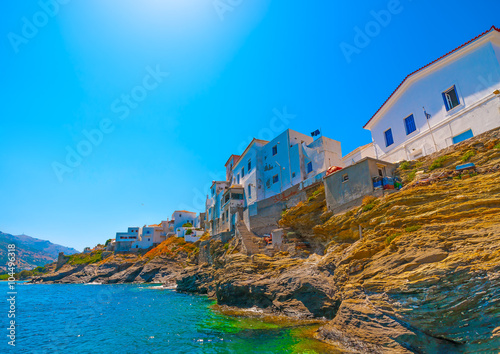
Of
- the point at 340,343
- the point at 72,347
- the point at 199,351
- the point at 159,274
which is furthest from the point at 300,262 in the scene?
the point at 159,274

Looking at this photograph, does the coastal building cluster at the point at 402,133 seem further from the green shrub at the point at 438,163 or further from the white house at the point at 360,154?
the green shrub at the point at 438,163

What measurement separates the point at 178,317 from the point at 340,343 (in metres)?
14.9

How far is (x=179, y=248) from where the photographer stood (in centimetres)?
7169

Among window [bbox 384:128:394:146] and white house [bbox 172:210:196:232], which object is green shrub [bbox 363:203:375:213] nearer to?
window [bbox 384:128:394:146]

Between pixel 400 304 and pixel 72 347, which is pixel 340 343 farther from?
pixel 72 347

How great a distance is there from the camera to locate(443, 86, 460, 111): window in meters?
17.8

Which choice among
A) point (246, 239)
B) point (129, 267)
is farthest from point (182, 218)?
point (246, 239)

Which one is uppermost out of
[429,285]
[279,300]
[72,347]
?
[429,285]

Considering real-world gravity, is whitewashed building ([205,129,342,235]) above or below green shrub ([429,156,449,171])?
above

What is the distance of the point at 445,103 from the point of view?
18.4 m

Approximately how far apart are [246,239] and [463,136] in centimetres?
2174

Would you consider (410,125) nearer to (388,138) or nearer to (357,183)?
(388,138)

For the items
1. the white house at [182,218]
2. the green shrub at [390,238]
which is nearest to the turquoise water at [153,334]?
the green shrub at [390,238]

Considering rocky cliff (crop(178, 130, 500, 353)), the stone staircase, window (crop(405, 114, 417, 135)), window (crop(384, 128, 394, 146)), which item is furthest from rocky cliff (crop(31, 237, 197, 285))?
window (crop(405, 114, 417, 135))
